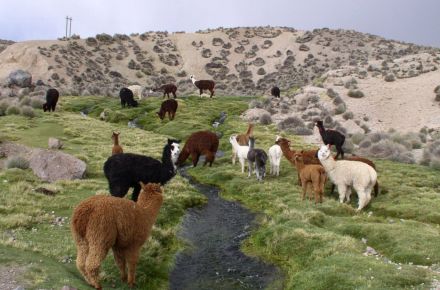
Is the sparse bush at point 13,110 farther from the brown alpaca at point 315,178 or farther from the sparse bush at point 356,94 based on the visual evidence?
the sparse bush at point 356,94

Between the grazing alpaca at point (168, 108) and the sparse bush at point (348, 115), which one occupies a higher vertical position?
the sparse bush at point (348, 115)

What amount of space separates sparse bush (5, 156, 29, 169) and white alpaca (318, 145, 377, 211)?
1136 centimetres

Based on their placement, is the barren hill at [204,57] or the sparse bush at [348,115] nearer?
the sparse bush at [348,115]

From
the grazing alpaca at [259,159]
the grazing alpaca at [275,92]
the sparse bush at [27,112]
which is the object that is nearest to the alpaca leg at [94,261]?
the grazing alpaca at [259,159]

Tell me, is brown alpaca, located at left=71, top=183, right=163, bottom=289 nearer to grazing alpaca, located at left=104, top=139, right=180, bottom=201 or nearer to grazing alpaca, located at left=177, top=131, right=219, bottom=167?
grazing alpaca, located at left=104, top=139, right=180, bottom=201

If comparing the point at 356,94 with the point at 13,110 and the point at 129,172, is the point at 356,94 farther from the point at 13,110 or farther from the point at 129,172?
the point at 129,172

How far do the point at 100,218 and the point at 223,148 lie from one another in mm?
19791

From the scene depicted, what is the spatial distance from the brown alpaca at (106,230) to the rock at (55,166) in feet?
29.6

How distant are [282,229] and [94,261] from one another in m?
6.46

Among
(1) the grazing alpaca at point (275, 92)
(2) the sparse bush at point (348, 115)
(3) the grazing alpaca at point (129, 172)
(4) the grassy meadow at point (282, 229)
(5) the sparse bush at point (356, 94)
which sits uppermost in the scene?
(5) the sparse bush at point (356, 94)

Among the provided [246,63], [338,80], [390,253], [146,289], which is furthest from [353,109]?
[246,63]

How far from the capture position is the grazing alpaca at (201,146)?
22.7 meters

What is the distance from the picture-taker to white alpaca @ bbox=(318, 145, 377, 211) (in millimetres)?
15305

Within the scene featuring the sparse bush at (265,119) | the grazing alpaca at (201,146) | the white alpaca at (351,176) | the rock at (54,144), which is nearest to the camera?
the white alpaca at (351,176)
